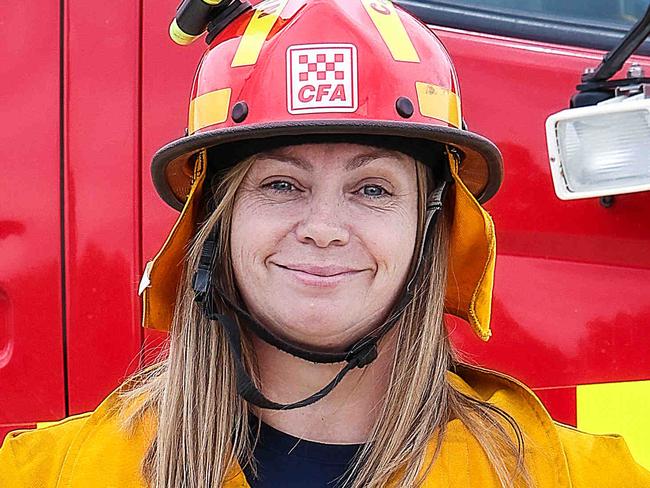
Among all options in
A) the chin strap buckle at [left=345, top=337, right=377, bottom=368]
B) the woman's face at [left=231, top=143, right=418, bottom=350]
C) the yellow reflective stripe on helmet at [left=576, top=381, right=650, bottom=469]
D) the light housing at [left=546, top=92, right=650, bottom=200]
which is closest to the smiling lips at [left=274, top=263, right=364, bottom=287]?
the woman's face at [left=231, top=143, right=418, bottom=350]

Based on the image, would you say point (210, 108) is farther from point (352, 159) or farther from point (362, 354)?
point (362, 354)

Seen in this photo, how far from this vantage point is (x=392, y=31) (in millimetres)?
1757

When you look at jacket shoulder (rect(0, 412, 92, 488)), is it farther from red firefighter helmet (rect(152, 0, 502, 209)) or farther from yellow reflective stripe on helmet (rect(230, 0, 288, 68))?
yellow reflective stripe on helmet (rect(230, 0, 288, 68))

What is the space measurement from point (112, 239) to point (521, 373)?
2.70ft

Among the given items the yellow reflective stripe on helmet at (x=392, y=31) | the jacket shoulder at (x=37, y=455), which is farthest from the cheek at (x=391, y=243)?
the jacket shoulder at (x=37, y=455)

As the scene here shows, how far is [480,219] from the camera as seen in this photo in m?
1.83

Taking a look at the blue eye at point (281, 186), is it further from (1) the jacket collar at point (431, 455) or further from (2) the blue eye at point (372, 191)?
(1) the jacket collar at point (431, 455)

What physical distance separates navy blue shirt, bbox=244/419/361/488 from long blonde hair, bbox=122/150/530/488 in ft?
0.07

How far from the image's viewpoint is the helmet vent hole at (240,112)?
170cm

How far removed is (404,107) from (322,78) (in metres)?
0.14

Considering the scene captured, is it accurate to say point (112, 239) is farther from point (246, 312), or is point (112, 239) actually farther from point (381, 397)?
point (381, 397)

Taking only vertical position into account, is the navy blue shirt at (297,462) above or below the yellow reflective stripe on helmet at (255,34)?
below

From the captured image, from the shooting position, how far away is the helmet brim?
1.63 m

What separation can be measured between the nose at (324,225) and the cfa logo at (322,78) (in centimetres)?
14
